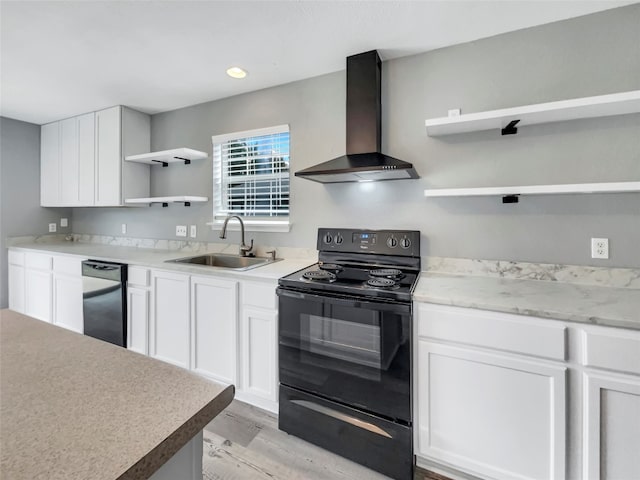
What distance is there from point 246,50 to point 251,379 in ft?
7.21

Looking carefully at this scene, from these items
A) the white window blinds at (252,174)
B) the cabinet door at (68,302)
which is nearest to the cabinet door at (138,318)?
the cabinet door at (68,302)

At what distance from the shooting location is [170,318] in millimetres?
2283

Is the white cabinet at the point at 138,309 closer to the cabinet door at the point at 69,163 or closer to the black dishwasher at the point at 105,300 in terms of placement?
the black dishwasher at the point at 105,300

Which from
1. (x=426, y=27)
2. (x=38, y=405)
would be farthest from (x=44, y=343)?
(x=426, y=27)

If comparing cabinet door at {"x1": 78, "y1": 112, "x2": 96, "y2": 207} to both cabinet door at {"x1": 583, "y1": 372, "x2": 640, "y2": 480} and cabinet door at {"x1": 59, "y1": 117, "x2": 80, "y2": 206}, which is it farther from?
cabinet door at {"x1": 583, "y1": 372, "x2": 640, "y2": 480}

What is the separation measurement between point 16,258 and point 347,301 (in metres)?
3.98

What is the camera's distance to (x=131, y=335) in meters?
2.48

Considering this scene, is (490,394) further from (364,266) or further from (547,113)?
(547,113)

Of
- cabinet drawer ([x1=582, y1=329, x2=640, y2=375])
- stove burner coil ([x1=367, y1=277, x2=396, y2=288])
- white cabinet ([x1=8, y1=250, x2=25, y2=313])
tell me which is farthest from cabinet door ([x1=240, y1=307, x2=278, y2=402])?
white cabinet ([x1=8, y1=250, x2=25, y2=313])

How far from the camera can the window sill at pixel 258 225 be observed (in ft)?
8.47

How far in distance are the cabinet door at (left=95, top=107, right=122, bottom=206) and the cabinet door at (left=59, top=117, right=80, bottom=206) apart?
0.42 metres

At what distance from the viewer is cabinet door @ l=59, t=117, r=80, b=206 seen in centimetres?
340

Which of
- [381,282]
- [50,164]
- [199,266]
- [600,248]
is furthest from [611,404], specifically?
[50,164]

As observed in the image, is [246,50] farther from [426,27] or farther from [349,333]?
[349,333]
